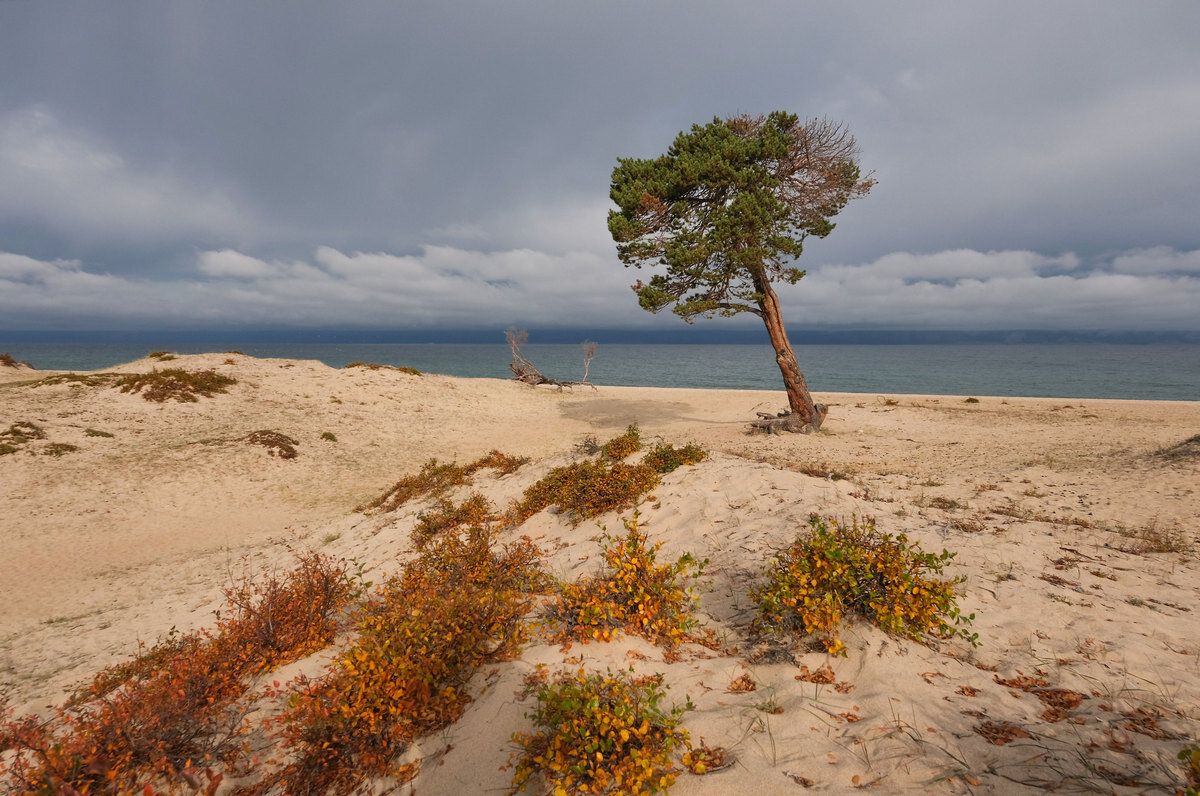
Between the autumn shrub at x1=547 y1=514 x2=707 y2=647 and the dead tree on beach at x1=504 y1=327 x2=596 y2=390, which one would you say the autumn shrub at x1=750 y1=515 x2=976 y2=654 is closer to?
the autumn shrub at x1=547 y1=514 x2=707 y2=647

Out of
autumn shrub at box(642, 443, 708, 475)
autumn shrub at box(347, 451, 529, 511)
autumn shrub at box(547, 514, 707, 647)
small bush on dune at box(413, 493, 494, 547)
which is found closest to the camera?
autumn shrub at box(547, 514, 707, 647)

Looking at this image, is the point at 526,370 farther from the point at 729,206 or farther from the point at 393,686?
the point at 393,686

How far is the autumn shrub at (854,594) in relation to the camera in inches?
175

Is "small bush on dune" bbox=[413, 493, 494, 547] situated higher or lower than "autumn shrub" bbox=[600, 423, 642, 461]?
lower

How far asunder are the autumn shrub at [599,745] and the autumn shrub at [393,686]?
41.2 inches

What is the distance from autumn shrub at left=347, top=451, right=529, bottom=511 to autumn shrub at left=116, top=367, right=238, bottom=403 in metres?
15.7

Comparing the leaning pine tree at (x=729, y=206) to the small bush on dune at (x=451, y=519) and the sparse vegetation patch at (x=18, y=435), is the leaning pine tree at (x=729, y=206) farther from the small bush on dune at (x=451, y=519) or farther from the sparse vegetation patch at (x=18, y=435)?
the sparse vegetation patch at (x=18, y=435)

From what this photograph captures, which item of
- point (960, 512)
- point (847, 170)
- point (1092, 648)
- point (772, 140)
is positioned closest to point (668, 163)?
point (772, 140)

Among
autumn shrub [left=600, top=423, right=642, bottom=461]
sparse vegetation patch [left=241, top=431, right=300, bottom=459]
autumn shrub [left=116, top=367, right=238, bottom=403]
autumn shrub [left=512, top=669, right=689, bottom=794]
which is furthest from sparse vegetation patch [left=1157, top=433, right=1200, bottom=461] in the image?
autumn shrub [left=116, top=367, right=238, bottom=403]

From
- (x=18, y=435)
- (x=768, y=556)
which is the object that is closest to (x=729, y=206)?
(x=768, y=556)

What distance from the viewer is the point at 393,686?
12.8 feet

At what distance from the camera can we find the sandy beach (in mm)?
3309

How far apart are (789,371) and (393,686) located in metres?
17.1

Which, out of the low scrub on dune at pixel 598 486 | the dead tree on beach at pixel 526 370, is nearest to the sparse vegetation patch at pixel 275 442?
the low scrub on dune at pixel 598 486
